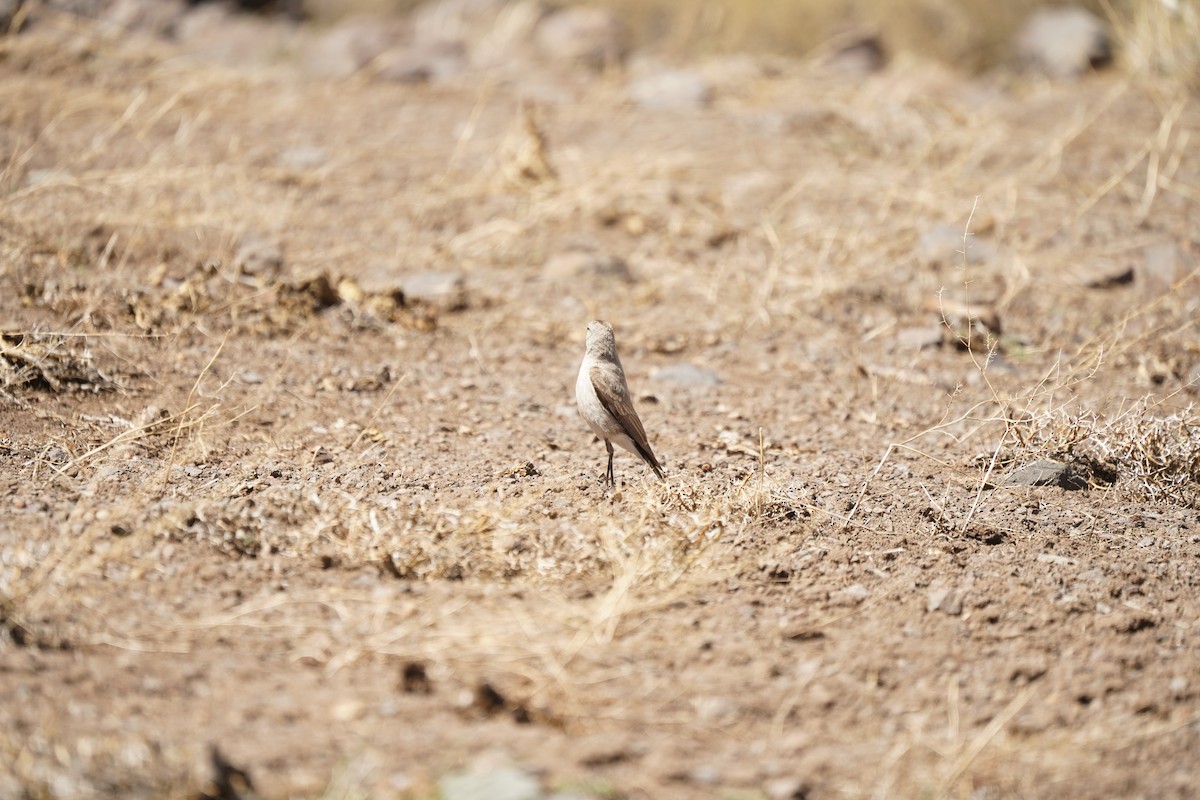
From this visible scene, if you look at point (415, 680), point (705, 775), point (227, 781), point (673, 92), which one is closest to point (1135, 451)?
point (705, 775)

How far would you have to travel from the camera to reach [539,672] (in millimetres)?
2812

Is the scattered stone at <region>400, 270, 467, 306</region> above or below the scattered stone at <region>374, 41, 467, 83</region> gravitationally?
below

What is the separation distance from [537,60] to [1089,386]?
7.25 meters

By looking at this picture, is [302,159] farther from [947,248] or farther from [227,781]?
[227,781]

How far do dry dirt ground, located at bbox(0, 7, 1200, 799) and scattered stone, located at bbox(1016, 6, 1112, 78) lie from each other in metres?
2.55

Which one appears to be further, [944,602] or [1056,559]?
[1056,559]

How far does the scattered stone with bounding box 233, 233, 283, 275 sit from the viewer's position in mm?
5845

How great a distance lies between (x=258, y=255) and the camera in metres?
6.00

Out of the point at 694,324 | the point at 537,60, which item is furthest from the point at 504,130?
the point at 694,324

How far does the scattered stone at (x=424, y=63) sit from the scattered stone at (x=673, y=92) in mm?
1956

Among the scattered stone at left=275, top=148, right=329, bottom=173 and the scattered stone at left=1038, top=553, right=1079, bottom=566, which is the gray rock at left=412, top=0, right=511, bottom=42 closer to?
the scattered stone at left=275, top=148, right=329, bottom=173

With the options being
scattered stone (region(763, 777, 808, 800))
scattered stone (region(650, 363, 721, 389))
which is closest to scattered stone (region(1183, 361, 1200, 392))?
scattered stone (region(650, 363, 721, 389))

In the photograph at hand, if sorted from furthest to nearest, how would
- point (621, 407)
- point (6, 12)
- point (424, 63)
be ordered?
point (424, 63) → point (6, 12) → point (621, 407)

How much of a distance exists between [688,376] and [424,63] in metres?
6.38
